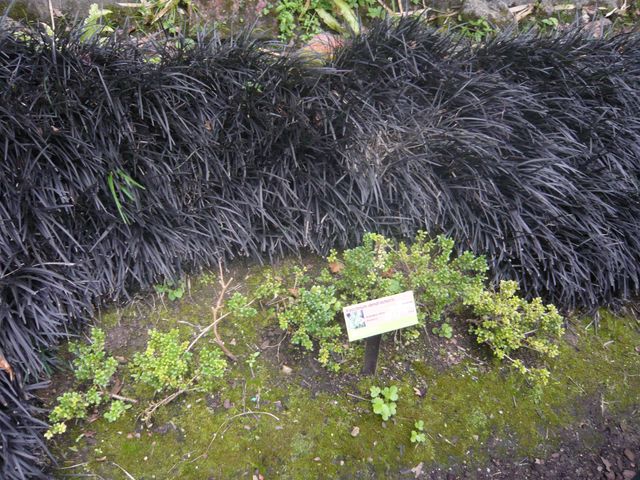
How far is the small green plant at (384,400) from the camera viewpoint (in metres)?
2.16

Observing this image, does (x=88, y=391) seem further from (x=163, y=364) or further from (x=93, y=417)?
(x=163, y=364)

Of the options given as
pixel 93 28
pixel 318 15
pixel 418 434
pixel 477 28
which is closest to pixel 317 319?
pixel 418 434

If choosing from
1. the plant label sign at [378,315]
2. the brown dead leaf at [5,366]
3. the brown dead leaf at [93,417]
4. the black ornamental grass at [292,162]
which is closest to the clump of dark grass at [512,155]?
the black ornamental grass at [292,162]

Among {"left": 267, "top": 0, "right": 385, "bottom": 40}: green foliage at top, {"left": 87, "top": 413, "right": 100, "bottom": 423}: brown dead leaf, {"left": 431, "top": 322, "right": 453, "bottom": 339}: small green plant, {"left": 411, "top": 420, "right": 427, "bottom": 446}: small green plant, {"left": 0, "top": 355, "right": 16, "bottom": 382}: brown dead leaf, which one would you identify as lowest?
{"left": 411, "top": 420, "right": 427, "bottom": 446}: small green plant

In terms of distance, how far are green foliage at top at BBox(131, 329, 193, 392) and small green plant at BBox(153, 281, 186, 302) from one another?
1.35 ft

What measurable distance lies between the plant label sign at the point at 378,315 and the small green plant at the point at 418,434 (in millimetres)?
557

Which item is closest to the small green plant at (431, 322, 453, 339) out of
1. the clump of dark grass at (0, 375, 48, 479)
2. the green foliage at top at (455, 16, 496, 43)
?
the clump of dark grass at (0, 375, 48, 479)

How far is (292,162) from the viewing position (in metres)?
2.58

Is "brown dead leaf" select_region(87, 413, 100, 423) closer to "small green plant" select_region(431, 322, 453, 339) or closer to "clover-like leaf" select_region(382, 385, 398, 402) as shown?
"clover-like leaf" select_region(382, 385, 398, 402)

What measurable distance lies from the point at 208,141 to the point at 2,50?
3.36 ft

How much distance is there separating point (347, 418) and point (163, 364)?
888 mm

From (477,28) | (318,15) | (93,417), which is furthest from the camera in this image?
(477,28)

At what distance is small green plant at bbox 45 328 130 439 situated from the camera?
1877 millimetres

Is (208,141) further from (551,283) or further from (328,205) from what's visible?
(551,283)
